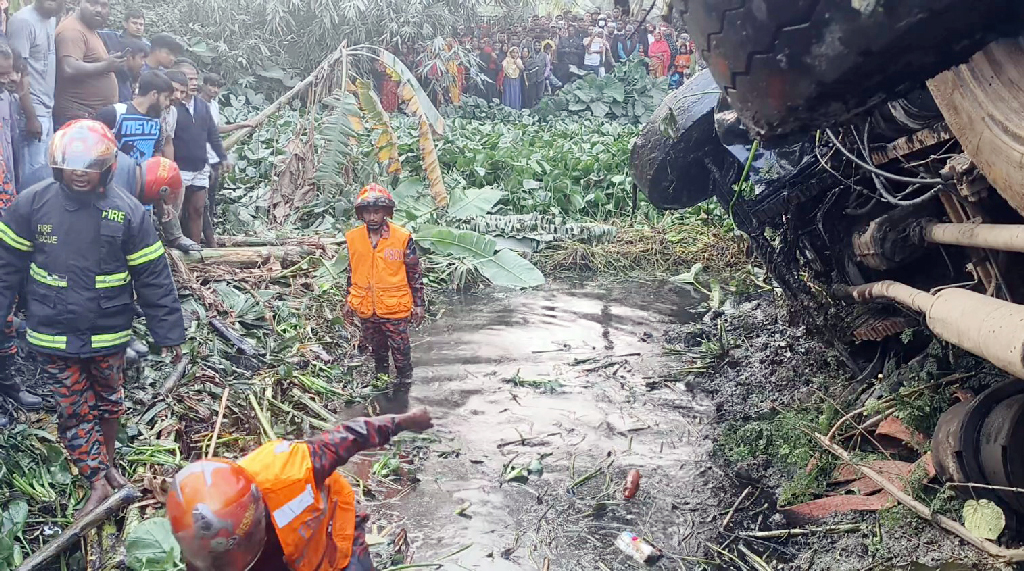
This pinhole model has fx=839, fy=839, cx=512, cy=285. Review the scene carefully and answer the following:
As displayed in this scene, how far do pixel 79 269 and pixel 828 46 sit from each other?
131 inches

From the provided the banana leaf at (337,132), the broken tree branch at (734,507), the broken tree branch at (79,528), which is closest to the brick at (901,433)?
the broken tree branch at (734,507)

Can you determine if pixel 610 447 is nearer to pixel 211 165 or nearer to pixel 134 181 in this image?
pixel 134 181

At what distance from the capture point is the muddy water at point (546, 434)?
158 inches

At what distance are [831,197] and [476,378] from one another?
2.93 m

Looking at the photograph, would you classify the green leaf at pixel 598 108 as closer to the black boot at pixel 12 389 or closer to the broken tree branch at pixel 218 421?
the broken tree branch at pixel 218 421

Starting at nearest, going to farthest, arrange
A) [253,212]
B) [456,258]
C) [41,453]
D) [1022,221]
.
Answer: [1022,221] → [41,453] → [456,258] → [253,212]

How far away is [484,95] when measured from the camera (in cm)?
2095

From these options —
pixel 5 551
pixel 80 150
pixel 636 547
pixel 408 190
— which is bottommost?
pixel 636 547

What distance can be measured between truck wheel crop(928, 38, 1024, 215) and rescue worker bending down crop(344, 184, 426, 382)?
418 cm

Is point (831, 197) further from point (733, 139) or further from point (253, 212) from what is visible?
point (253, 212)

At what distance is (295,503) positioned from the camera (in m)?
2.49

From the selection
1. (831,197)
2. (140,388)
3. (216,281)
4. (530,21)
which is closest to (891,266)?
(831,197)

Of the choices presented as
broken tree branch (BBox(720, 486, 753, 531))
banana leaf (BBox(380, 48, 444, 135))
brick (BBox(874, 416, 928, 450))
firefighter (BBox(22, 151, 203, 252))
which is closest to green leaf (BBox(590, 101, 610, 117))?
banana leaf (BBox(380, 48, 444, 135))

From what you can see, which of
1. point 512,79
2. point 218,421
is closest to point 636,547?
point 218,421
